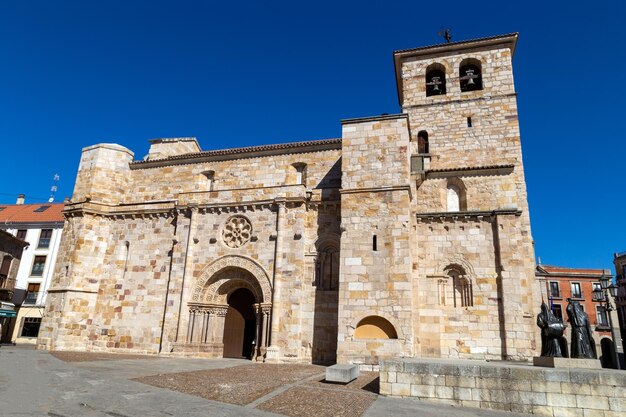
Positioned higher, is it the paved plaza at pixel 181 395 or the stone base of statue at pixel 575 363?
the stone base of statue at pixel 575 363

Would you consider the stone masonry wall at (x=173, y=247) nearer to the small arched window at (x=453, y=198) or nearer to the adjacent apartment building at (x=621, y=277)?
the small arched window at (x=453, y=198)

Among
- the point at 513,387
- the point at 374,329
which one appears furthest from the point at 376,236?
the point at 513,387

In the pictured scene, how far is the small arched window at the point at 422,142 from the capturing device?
19.6 m

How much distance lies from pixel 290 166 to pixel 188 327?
26.3 feet

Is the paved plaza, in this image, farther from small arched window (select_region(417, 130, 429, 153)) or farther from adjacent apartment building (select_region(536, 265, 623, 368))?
adjacent apartment building (select_region(536, 265, 623, 368))

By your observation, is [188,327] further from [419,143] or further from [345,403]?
[419,143]

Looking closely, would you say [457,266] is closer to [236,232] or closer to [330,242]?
[330,242]

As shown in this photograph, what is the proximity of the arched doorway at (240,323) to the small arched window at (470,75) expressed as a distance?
14299 millimetres

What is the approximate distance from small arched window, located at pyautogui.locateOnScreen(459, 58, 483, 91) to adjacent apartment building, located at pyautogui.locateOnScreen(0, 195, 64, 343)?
27.7 metres

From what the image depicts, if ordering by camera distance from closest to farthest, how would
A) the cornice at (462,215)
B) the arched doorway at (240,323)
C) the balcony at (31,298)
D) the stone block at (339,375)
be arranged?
the stone block at (339,375), the cornice at (462,215), the arched doorway at (240,323), the balcony at (31,298)

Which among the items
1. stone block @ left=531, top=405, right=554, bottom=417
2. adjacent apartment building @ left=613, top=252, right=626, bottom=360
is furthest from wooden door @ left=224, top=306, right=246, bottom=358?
adjacent apartment building @ left=613, top=252, right=626, bottom=360

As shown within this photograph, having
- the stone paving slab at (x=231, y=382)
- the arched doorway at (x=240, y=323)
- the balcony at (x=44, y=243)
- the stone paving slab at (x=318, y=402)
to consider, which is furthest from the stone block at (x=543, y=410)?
the balcony at (x=44, y=243)

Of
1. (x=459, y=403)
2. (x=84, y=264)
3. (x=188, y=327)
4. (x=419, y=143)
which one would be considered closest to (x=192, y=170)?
(x=84, y=264)

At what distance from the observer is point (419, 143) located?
19719mm
